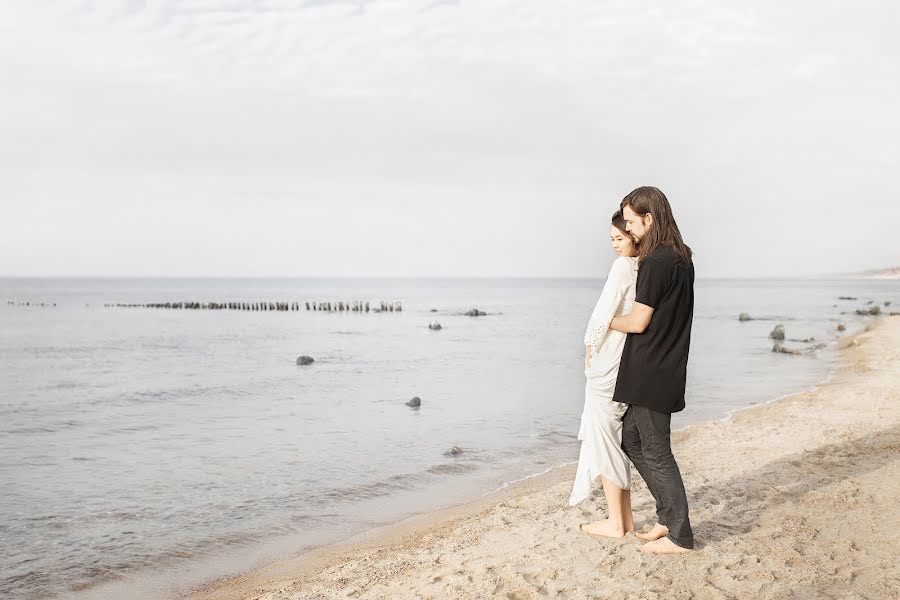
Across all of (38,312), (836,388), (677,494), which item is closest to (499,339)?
(836,388)

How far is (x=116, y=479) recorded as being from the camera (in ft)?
34.7

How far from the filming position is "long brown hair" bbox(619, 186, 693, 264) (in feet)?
14.8

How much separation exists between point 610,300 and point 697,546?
2.09 metres

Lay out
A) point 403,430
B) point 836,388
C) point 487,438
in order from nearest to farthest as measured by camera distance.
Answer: point 487,438 → point 403,430 → point 836,388

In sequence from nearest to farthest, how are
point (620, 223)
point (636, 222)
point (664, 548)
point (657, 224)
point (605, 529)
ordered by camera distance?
point (657, 224) → point (636, 222) → point (620, 223) → point (664, 548) → point (605, 529)

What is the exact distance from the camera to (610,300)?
186 inches

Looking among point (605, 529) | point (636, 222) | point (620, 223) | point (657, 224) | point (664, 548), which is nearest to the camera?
point (657, 224)

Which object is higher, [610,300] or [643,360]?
[610,300]

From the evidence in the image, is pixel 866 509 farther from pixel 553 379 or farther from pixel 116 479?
pixel 553 379

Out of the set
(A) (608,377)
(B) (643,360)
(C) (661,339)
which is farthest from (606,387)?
(C) (661,339)

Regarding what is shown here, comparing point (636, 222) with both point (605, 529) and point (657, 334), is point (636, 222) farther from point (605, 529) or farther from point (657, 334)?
point (605, 529)

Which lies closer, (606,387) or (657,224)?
Result: (657,224)

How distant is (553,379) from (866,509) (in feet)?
48.8

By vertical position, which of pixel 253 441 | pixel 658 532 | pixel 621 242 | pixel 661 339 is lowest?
pixel 253 441
